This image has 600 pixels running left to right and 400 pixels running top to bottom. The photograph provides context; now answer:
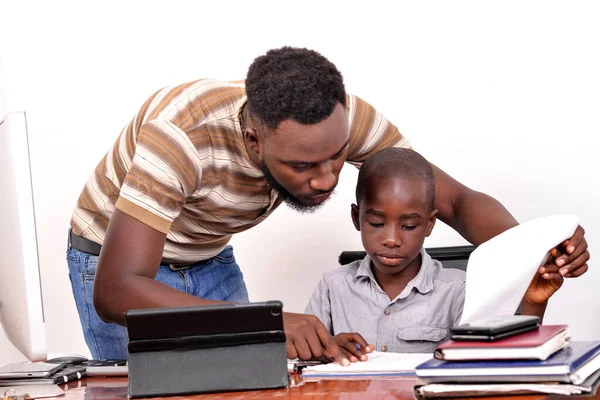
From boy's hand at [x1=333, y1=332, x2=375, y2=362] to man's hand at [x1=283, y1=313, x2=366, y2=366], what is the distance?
18 mm

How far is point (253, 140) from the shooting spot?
215 cm

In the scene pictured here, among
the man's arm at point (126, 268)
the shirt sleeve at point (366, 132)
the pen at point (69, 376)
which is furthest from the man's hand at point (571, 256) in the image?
the pen at point (69, 376)

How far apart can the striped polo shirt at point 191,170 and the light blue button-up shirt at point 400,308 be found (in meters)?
0.33

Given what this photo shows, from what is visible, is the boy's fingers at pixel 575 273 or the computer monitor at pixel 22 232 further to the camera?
the boy's fingers at pixel 575 273

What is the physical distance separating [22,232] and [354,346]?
72 centimetres

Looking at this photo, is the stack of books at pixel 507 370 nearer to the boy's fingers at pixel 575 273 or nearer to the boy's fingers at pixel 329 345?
the boy's fingers at pixel 329 345

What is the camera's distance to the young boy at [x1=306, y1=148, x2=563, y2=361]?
2.22 metres

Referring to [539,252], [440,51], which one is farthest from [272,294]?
[539,252]

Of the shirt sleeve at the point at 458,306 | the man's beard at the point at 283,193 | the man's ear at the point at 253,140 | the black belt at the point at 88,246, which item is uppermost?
the man's ear at the point at 253,140

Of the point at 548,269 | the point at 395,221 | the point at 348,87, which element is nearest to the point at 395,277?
the point at 395,221

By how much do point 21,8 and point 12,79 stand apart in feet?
1.09

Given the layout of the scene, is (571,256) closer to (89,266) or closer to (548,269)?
(548,269)

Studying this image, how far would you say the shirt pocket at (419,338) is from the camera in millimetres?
2207

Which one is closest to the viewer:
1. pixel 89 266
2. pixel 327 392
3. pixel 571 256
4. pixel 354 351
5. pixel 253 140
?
pixel 327 392
